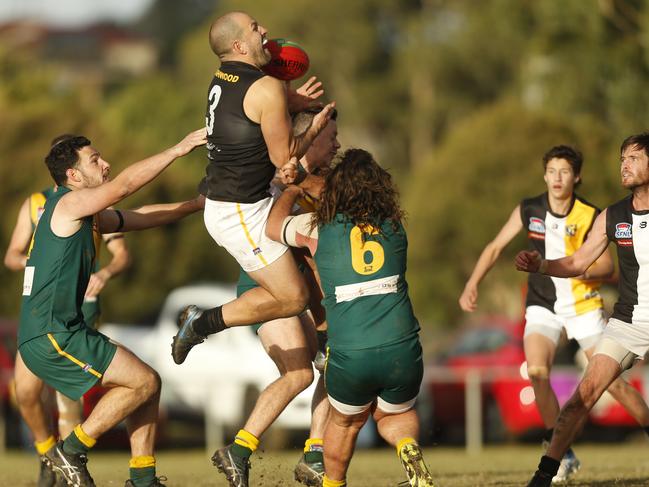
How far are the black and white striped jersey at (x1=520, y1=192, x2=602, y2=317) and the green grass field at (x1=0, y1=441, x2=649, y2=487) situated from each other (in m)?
1.38

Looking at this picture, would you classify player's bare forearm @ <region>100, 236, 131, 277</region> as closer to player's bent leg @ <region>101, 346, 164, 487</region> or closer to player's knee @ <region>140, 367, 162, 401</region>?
player's bent leg @ <region>101, 346, 164, 487</region>

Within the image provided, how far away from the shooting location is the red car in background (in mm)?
17609

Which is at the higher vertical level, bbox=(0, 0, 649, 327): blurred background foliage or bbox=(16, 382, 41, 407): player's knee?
bbox=(0, 0, 649, 327): blurred background foliage

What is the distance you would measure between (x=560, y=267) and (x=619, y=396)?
66.7 inches

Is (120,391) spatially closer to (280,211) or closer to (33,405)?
(280,211)

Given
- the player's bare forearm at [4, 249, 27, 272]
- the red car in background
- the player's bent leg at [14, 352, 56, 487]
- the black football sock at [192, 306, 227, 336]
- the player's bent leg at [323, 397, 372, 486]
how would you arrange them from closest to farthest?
1. the player's bent leg at [323, 397, 372, 486]
2. the black football sock at [192, 306, 227, 336]
3. the player's bent leg at [14, 352, 56, 487]
4. the player's bare forearm at [4, 249, 27, 272]
5. the red car in background

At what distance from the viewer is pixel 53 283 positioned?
26.8 ft

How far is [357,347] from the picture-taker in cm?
740

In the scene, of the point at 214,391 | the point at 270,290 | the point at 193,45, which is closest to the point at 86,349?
the point at 270,290

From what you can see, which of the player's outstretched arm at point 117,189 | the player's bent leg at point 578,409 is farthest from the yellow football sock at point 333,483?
the player's outstretched arm at point 117,189

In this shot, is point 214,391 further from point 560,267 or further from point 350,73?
point 350,73

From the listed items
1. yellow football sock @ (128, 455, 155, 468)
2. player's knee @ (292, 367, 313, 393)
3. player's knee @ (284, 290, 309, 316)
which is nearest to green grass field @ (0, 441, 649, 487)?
player's knee @ (292, 367, 313, 393)

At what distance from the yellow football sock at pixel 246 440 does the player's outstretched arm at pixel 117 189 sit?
173 cm

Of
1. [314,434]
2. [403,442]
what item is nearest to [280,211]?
[403,442]
